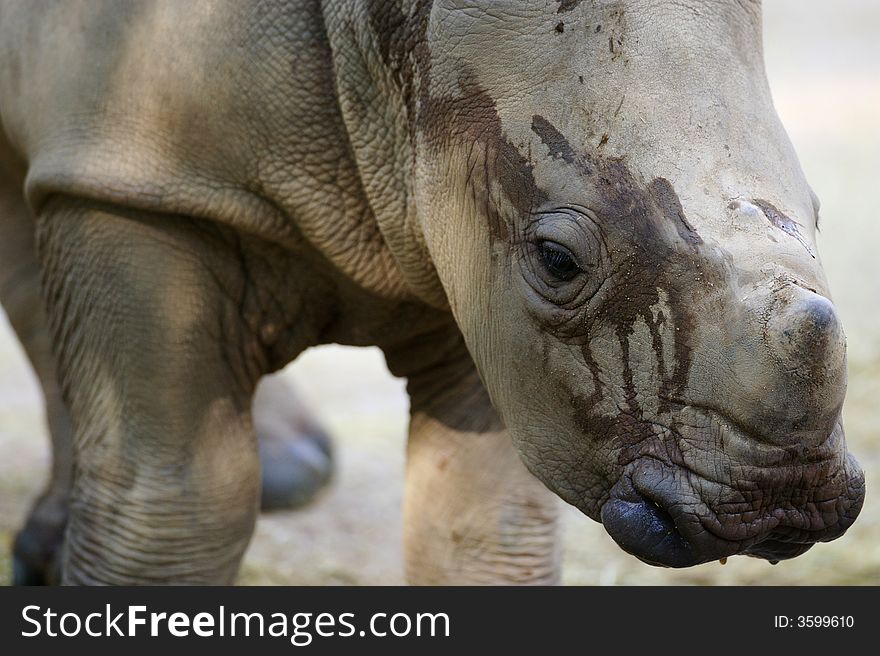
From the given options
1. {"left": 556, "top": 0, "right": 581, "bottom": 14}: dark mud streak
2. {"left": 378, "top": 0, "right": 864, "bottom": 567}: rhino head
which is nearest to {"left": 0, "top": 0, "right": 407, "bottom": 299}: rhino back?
{"left": 378, "top": 0, "right": 864, "bottom": 567}: rhino head

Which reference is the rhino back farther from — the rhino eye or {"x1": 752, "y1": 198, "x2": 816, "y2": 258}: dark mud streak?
{"x1": 752, "y1": 198, "x2": 816, "y2": 258}: dark mud streak

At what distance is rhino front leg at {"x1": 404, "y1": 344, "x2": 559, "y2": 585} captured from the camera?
3684 millimetres

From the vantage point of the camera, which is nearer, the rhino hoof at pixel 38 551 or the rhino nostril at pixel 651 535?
the rhino nostril at pixel 651 535

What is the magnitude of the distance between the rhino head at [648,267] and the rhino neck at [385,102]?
0.18ft

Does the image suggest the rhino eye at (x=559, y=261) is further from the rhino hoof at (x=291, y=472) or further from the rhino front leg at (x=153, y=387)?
the rhino hoof at (x=291, y=472)

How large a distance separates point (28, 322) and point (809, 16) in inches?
453

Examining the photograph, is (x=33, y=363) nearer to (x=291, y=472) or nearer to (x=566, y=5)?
(x=291, y=472)

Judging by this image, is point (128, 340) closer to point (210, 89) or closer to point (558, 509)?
point (210, 89)

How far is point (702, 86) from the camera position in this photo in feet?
7.58

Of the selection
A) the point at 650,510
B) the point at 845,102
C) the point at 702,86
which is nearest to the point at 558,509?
the point at 650,510

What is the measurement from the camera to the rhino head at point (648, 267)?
2160mm

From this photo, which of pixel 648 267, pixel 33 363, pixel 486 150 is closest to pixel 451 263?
pixel 486 150

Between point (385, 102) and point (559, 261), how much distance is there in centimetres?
58

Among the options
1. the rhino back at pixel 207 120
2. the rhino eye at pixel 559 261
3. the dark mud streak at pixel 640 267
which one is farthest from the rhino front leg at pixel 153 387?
the dark mud streak at pixel 640 267
